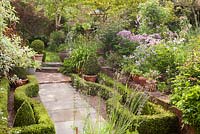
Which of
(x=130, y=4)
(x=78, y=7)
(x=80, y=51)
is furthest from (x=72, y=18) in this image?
(x=80, y=51)

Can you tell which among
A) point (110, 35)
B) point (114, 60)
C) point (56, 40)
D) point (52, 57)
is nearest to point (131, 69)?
point (114, 60)

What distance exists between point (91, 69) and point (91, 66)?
0.29 feet

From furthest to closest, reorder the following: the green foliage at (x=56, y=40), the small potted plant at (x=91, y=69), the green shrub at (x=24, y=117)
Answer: the green foliage at (x=56, y=40)
the small potted plant at (x=91, y=69)
the green shrub at (x=24, y=117)

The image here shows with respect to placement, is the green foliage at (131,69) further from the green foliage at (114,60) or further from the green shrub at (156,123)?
the green shrub at (156,123)

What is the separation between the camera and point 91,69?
8.37 m

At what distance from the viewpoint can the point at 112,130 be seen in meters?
3.77

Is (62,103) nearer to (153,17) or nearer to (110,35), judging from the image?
(110,35)

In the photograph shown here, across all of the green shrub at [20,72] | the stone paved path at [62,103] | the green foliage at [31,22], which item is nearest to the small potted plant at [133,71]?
the stone paved path at [62,103]

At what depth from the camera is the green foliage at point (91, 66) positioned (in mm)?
8281

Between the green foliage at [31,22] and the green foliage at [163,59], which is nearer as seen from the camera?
the green foliage at [163,59]

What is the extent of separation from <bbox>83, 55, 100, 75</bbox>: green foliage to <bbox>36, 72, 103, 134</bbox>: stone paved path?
26.7 inches

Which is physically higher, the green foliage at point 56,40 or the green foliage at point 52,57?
Answer: the green foliage at point 56,40

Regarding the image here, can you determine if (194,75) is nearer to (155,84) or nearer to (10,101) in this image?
(155,84)

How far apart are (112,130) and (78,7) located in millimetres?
10684
